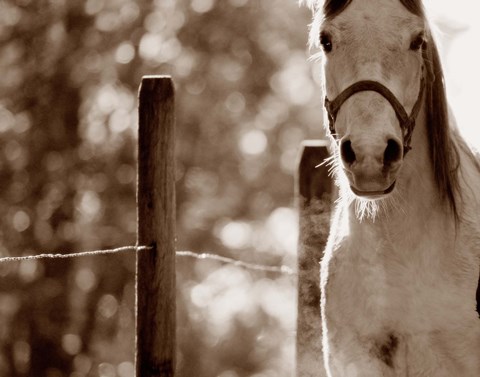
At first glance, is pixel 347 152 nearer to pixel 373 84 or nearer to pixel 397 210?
pixel 373 84

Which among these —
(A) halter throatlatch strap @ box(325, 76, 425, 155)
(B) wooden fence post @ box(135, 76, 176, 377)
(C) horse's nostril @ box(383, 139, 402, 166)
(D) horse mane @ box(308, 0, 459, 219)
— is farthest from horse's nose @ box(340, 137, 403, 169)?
(B) wooden fence post @ box(135, 76, 176, 377)

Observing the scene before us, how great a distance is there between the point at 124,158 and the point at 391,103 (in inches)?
544

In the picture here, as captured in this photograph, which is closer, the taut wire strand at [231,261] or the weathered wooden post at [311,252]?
the taut wire strand at [231,261]

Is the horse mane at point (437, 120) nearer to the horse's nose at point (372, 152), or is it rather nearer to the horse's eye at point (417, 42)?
the horse's eye at point (417, 42)

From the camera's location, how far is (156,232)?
4.05 meters

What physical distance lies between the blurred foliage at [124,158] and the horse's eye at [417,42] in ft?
44.3

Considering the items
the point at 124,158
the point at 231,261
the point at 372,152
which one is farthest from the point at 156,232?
the point at 124,158

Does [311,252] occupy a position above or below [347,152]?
below

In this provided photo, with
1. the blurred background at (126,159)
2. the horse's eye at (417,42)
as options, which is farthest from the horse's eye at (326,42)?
the blurred background at (126,159)

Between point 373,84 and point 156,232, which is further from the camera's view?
point 156,232

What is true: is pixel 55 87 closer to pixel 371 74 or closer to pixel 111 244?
pixel 111 244

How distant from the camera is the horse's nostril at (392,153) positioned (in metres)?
3.32

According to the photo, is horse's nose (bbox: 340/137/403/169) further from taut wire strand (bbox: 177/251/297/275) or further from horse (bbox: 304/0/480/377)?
taut wire strand (bbox: 177/251/297/275)

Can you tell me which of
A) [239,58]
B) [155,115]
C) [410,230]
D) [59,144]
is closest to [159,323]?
[155,115]
